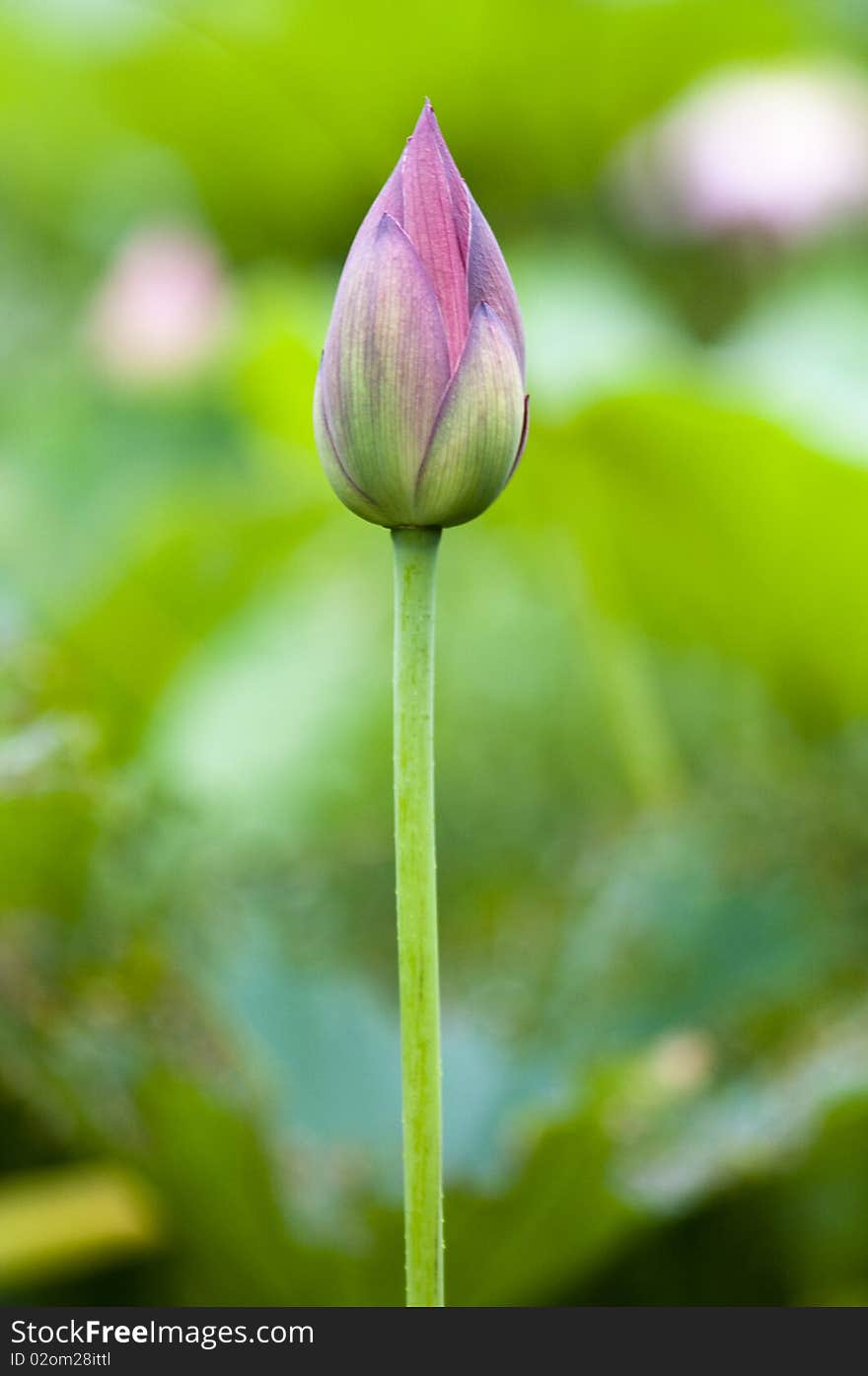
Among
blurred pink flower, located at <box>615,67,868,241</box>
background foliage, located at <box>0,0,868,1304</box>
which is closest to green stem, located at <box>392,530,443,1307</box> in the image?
background foliage, located at <box>0,0,868,1304</box>

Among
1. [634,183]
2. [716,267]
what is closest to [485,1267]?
[716,267]

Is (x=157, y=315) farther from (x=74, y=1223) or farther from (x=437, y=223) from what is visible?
(x=437, y=223)

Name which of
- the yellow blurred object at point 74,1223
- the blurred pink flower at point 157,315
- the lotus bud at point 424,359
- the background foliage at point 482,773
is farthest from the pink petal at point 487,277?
the blurred pink flower at point 157,315

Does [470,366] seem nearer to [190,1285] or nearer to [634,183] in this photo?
[190,1285]

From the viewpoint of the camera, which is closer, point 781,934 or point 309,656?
point 781,934

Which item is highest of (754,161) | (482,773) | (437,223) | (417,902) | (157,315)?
(754,161)

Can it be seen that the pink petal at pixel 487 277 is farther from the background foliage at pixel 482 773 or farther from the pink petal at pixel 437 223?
the background foliage at pixel 482 773

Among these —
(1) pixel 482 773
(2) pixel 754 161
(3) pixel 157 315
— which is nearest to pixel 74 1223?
(1) pixel 482 773
